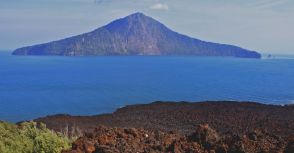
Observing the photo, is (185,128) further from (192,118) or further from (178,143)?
(178,143)

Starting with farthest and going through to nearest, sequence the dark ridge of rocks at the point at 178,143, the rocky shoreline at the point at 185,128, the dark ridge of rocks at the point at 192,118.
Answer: the dark ridge of rocks at the point at 192,118 → the rocky shoreline at the point at 185,128 → the dark ridge of rocks at the point at 178,143

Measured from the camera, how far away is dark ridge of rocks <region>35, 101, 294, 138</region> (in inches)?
1094

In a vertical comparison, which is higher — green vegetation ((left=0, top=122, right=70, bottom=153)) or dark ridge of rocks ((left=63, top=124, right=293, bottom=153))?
dark ridge of rocks ((left=63, top=124, right=293, bottom=153))

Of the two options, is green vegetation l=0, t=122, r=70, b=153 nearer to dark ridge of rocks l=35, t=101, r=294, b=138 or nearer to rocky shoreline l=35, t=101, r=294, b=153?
rocky shoreline l=35, t=101, r=294, b=153

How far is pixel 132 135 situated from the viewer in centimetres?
1163

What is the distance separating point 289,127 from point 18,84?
5383cm

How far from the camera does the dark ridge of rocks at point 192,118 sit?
91.1 ft

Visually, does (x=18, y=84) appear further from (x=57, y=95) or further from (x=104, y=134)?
(x=104, y=134)

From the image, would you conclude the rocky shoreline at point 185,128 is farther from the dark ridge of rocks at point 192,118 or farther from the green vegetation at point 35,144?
the green vegetation at point 35,144

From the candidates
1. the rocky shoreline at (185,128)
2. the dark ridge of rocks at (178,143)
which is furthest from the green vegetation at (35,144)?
the dark ridge of rocks at (178,143)

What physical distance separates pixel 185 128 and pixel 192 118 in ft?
8.79

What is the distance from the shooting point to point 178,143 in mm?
10688

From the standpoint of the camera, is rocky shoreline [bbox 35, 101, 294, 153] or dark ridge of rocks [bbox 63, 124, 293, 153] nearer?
dark ridge of rocks [bbox 63, 124, 293, 153]

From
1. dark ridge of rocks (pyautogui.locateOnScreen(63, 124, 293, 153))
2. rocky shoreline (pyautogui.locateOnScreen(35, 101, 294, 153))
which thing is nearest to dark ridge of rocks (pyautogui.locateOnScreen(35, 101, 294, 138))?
rocky shoreline (pyautogui.locateOnScreen(35, 101, 294, 153))
